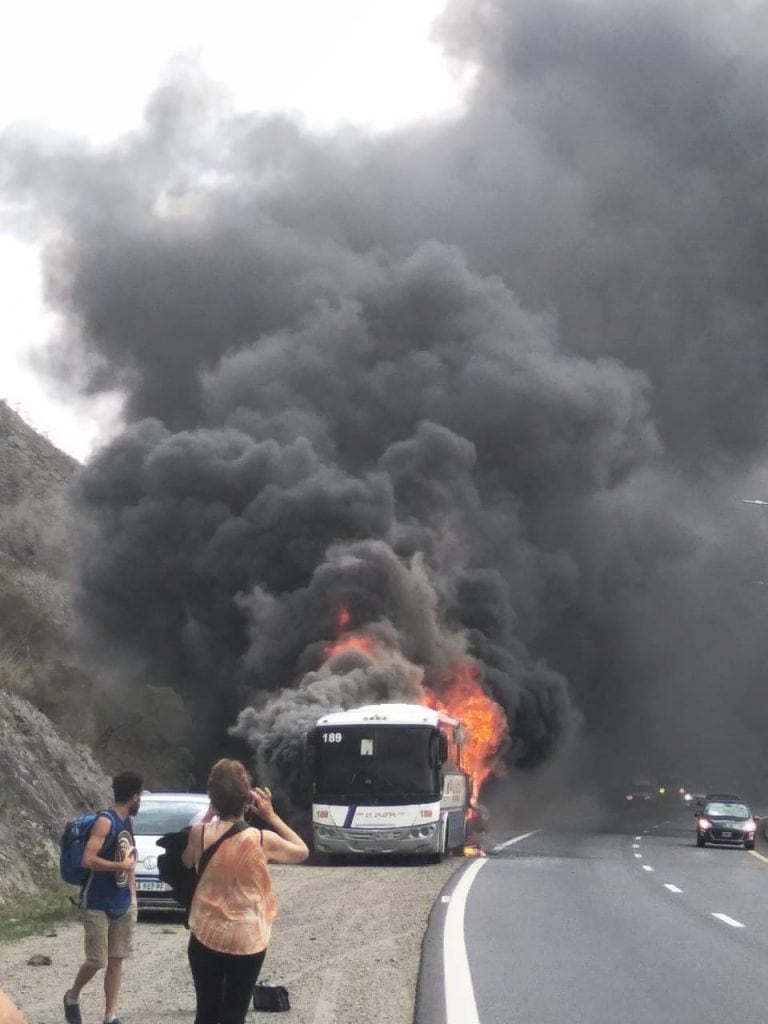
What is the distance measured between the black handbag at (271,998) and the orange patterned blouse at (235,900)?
292 centimetres

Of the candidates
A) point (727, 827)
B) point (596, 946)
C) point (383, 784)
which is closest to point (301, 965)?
point (596, 946)

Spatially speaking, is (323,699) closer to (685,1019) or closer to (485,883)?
(485,883)

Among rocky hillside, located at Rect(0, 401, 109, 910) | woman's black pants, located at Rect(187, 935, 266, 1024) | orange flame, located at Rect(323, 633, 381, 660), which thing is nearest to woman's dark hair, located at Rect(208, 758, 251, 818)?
woman's black pants, located at Rect(187, 935, 266, 1024)

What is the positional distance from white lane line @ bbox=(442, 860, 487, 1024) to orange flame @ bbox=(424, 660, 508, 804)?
31.6m

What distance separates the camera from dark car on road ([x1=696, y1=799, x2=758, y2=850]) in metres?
35.5

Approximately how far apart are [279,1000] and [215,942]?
10.5 feet

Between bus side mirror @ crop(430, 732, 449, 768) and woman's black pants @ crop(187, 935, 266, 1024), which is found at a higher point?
bus side mirror @ crop(430, 732, 449, 768)

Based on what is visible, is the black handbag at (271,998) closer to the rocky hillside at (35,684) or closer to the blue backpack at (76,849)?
the blue backpack at (76,849)

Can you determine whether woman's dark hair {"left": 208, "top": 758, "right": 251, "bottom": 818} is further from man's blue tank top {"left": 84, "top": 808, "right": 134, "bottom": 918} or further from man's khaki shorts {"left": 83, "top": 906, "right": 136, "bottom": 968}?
Answer: man's khaki shorts {"left": 83, "top": 906, "right": 136, "bottom": 968}

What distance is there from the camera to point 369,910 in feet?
56.3

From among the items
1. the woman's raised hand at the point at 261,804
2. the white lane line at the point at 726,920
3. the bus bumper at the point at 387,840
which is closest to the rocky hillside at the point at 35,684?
→ the bus bumper at the point at 387,840

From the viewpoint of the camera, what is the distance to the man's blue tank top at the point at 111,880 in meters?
8.96

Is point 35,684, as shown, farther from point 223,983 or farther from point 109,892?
point 223,983

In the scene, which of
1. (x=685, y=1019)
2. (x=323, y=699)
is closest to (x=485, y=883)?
(x=685, y=1019)
